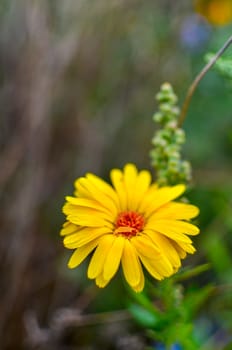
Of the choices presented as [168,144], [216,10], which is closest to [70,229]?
[168,144]

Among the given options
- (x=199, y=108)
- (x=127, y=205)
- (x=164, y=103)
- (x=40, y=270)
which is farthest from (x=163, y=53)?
(x=127, y=205)

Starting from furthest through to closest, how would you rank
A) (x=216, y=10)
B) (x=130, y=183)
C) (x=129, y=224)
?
(x=216, y=10), (x=130, y=183), (x=129, y=224)

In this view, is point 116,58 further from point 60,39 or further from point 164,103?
point 164,103

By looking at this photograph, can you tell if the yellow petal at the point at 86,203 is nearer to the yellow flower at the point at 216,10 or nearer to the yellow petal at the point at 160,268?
the yellow petal at the point at 160,268

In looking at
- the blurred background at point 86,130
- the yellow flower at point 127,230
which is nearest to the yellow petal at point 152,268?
the yellow flower at point 127,230

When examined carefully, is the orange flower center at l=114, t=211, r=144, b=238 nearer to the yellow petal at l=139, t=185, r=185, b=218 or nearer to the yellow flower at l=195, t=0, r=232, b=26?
the yellow petal at l=139, t=185, r=185, b=218

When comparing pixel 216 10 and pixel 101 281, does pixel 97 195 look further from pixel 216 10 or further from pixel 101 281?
pixel 216 10

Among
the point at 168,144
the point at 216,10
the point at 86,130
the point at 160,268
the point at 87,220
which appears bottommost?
→ the point at 160,268
